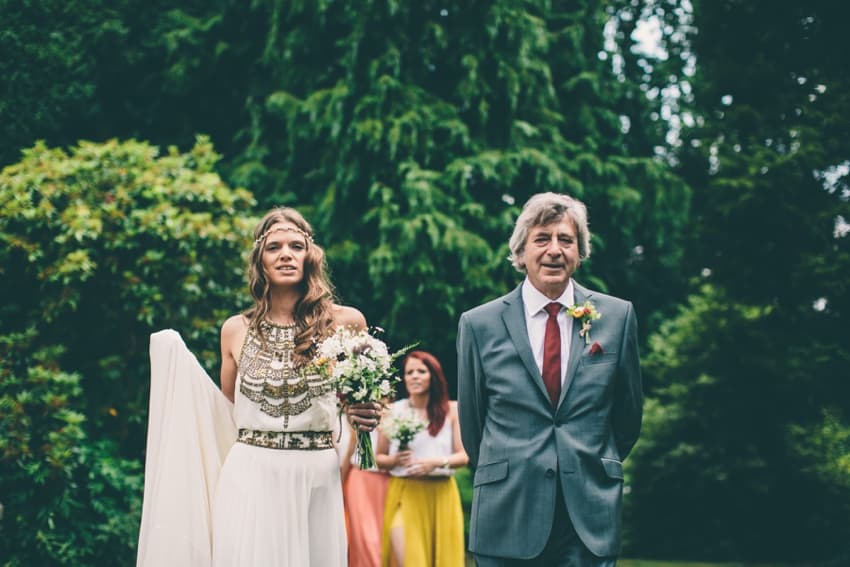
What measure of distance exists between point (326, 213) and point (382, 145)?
115 centimetres

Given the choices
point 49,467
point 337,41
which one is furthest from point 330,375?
point 337,41

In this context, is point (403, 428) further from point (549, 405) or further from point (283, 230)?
point (549, 405)

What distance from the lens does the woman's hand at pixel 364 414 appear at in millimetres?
5176

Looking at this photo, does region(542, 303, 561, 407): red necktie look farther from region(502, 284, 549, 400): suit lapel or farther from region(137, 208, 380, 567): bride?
region(137, 208, 380, 567): bride

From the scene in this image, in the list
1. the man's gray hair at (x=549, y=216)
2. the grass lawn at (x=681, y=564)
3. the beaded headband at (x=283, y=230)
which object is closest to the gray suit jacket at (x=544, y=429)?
the man's gray hair at (x=549, y=216)

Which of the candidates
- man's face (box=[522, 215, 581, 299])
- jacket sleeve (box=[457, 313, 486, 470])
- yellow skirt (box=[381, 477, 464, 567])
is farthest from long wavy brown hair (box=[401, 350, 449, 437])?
man's face (box=[522, 215, 581, 299])

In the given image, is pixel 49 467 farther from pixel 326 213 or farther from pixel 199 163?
pixel 326 213

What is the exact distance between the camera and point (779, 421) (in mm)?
13141

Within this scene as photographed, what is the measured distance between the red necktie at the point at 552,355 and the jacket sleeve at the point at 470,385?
325mm

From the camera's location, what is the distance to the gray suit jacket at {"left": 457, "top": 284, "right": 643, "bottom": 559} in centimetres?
454

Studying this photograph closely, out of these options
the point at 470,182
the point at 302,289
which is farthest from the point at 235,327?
the point at 470,182

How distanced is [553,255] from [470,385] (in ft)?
2.40

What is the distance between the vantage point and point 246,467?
16.8 feet

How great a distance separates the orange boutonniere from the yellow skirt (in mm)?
3993
